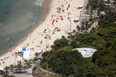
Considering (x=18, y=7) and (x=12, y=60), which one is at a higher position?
(x=18, y=7)

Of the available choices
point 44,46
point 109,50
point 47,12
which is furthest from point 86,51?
point 47,12

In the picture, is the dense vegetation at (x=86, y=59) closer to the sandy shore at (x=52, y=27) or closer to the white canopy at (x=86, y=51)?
the white canopy at (x=86, y=51)

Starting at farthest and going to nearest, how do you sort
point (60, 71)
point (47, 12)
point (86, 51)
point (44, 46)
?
point (47, 12), point (44, 46), point (86, 51), point (60, 71)

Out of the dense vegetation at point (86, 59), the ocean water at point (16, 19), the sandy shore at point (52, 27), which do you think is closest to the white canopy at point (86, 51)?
the dense vegetation at point (86, 59)

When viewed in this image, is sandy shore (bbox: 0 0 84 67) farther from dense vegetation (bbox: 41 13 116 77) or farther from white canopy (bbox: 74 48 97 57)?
white canopy (bbox: 74 48 97 57)

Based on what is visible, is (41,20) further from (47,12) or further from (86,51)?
(86,51)

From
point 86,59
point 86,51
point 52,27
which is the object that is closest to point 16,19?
point 52,27

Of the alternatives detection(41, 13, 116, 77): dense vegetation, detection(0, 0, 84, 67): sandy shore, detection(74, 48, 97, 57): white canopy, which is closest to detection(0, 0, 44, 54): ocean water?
detection(0, 0, 84, 67): sandy shore
